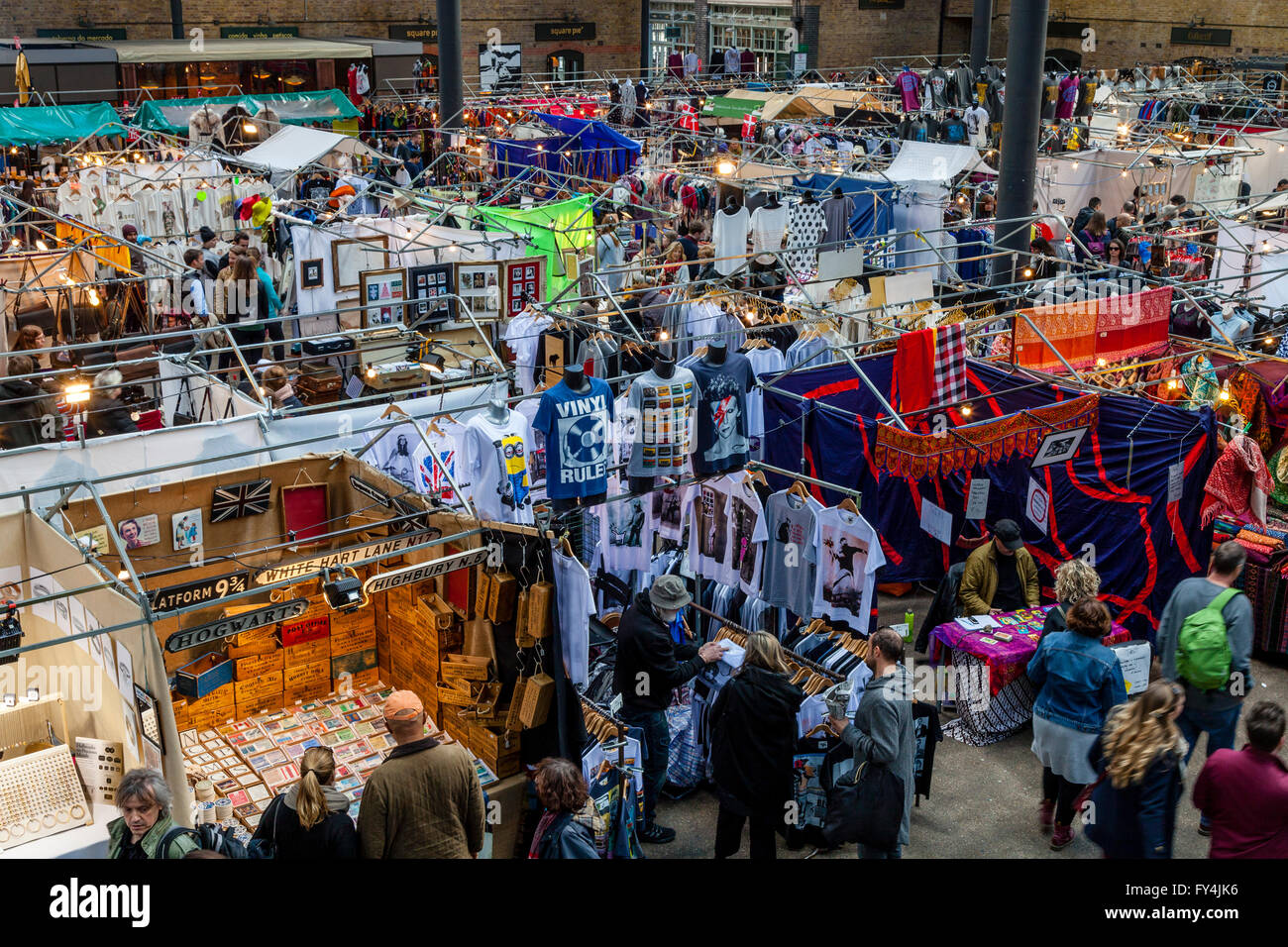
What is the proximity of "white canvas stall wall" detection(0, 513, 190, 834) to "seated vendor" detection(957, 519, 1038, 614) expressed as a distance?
4.58 meters

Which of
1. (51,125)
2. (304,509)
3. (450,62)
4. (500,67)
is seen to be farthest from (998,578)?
(500,67)

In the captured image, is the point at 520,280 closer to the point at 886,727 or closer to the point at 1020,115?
the point at 1020,115

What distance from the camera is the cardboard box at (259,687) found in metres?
6.31

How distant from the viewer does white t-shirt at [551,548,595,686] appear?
571cm

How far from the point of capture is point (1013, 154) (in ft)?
42.1

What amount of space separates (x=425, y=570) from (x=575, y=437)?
1.32m

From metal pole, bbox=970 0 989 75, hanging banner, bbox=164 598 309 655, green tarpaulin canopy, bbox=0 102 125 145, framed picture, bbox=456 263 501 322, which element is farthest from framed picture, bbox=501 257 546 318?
metal pole, bbox=970 0 989 75

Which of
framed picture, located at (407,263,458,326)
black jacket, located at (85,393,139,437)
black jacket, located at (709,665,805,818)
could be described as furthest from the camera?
framed picture, located at (407,263,458,326)

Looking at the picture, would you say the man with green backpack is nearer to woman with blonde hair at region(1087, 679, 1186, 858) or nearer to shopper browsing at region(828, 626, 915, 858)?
woman with blonde hair at region(1087, 679, 1186, 858)

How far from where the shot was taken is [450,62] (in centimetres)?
2066

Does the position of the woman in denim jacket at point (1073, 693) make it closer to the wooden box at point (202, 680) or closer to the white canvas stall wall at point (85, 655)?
the wooden box at point (202, 680)

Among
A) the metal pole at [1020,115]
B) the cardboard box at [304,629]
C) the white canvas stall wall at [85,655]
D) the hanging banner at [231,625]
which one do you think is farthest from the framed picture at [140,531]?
the metal pole at [1020,115]

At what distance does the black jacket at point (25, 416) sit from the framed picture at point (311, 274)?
2.83 m

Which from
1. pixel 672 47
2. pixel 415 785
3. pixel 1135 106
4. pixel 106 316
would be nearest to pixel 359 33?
pixel 672 47
